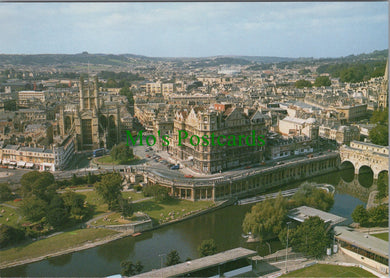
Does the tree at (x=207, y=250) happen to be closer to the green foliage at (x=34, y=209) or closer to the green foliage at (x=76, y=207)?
the green foliage at (x=76, y=207)

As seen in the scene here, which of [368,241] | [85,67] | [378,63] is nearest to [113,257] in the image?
[368,241]

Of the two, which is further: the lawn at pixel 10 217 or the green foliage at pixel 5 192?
the green foliage at pixel 5 192

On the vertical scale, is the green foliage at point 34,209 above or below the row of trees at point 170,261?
above

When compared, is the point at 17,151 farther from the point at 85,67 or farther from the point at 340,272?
the point at 85,67

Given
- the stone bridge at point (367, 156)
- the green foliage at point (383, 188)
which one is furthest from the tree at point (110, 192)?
the stone bridge at point (367, 156)

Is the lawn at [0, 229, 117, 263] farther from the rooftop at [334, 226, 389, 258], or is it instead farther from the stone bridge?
the stone bridge

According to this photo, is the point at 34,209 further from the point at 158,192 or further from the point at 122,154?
the point at 122,154

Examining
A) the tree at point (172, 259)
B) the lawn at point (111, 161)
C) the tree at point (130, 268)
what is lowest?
the tree at point (130, 268)

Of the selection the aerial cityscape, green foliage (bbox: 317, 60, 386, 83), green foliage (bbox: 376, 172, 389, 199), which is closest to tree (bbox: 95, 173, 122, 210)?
the aerial cityscape
